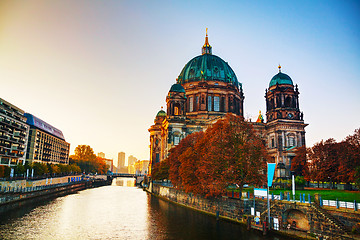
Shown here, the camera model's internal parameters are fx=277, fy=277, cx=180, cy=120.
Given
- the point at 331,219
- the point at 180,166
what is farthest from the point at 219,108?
the point at 331,219

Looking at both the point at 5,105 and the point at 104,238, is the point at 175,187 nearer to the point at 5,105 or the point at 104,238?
the point at 104,238

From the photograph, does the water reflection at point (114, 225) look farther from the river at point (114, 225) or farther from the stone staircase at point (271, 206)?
the stone staircase at point (271, 206)

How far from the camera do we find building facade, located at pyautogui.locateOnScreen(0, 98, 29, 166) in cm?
7964

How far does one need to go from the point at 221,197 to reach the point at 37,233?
83.7 ft

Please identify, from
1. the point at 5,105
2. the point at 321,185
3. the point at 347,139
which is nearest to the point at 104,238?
the point at 347,139

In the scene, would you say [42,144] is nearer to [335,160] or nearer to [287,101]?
[287,101]

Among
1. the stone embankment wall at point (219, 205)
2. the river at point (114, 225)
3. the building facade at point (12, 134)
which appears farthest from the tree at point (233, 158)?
the building facade at point (12, 134)

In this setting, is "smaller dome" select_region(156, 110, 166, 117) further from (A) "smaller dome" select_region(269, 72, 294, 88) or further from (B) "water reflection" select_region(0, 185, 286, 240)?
(B) "water reflection" select_region(0, 185, 286, 240)

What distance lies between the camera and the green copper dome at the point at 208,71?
103494 millimetres

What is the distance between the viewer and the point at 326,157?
53594 millimetres

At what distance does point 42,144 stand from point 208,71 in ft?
232

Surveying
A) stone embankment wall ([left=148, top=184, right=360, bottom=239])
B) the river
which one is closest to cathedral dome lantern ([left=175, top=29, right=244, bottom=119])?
the river

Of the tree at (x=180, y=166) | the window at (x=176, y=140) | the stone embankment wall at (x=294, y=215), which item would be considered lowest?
the stone embankment wall at (x=294, y=215)

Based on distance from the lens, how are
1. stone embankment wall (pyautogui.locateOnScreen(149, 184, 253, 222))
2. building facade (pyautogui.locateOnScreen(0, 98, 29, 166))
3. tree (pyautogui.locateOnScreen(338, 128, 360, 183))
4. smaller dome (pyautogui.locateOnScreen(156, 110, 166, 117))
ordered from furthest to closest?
smaller dome (pyautogui.locateOnScreen(156, 110, 166, 117)) < building facade (pyautogui.locateOnScreen(0, 98, 29, 166)) < tree (pyautogui.locateOnScreen(338, 128, 360, 183)) < stone embankment wall (pyautogui.locateOnScreen(149, 184, 253, 222))
